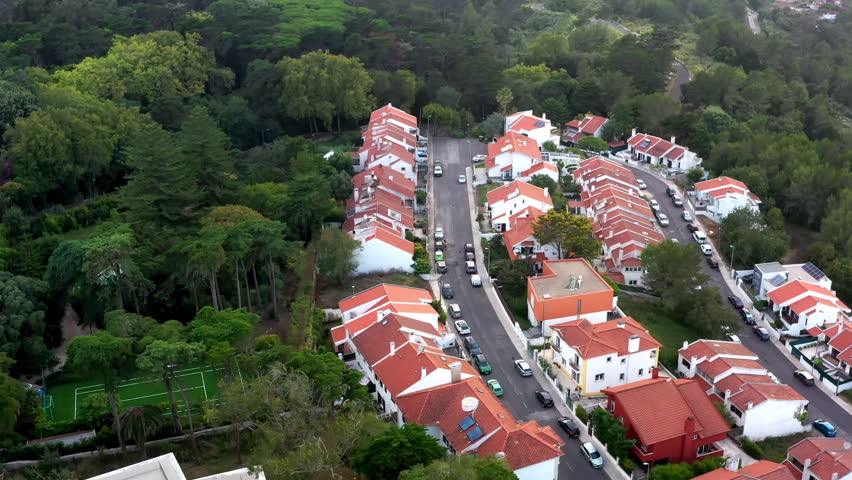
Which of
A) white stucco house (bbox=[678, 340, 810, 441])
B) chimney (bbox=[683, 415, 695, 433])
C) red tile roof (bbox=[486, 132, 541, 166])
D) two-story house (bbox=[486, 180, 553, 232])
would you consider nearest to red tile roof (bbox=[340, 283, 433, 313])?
two-story house (bbox=[486, 180, 553, 232])

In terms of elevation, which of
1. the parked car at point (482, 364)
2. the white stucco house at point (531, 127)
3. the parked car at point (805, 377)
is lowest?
the parked car at point (805, 377)

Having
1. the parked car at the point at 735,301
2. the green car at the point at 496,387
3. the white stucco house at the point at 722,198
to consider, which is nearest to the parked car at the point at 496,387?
the green car at the point at 496,387

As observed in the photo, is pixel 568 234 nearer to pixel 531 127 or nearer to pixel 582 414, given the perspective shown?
pixel 582 414

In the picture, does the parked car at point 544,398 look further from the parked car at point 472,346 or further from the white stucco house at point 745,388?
the white stucco house at point 745,388

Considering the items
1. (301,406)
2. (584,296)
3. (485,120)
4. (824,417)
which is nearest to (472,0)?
(485,120)

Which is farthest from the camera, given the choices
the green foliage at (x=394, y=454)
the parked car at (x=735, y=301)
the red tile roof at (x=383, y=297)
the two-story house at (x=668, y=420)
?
the parked car at (x=735, y=301)

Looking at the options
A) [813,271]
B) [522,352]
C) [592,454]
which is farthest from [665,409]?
[813,271]

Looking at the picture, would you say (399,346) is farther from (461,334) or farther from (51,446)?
(51,446)
